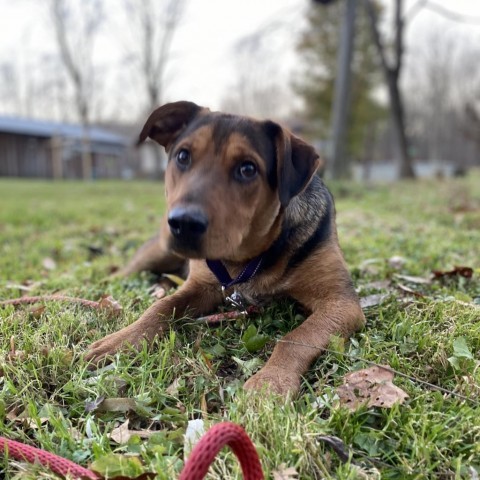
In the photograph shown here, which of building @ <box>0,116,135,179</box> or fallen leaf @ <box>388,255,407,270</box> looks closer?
fallen leaf @ <box>388,255,407,270</box>

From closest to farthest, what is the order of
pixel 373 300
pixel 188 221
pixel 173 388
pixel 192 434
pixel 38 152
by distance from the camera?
pixel 192 434
pixel 173 388
pixel 188 221
pixel 373 300
pixel 38 152

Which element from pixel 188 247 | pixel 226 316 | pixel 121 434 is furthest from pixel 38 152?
pixel 121 434

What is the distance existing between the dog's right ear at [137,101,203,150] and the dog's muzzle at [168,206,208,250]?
105cm

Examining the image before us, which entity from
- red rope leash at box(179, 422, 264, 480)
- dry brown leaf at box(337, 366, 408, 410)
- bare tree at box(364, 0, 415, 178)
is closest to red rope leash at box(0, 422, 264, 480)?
red rope leash at box(179, 422, 264, 480)

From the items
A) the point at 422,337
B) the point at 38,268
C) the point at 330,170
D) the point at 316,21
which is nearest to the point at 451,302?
the point at 422,337

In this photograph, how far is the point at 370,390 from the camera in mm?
2107

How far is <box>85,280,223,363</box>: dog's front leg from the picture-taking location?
8.44 feet

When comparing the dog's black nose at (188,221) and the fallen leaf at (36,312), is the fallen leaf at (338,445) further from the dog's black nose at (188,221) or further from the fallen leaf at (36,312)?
the fallen leaf at (36,312)

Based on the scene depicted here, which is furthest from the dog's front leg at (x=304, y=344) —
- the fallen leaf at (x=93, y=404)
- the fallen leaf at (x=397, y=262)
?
the fallen leaf at (x=397, y=262)

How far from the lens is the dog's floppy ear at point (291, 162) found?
284cm

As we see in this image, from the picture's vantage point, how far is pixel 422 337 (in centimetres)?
261

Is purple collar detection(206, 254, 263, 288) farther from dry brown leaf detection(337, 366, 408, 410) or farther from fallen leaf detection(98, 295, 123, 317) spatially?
dry brown leaf detection(337, 366, 408, 410)

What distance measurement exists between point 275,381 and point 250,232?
1.02 metres

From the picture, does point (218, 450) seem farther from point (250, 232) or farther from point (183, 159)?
point (183, 159)
